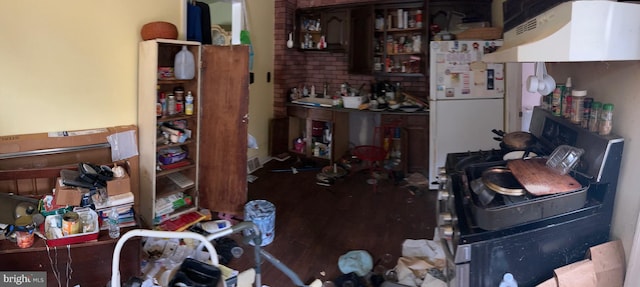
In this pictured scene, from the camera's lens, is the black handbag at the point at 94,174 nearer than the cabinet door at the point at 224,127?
Yes

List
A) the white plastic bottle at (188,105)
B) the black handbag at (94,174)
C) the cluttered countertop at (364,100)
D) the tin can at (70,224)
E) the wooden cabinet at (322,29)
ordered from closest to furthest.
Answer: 1. the tin can at (70,224)
2. the black handbag at (94,174)
3. the white plastic bottle at (188,105)
4. the cluttered countertop at (364,100)
5. the wooden cabinet at (322,29)

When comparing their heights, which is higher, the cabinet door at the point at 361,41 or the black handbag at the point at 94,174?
the cabinet door at the point at 361,41

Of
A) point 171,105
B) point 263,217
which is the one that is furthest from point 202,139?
point 263,217

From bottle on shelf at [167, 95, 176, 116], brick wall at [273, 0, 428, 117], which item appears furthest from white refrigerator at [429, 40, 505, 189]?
bottle on shelf at [167, 95, 176, 116]

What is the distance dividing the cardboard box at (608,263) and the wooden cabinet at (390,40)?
11.2ft

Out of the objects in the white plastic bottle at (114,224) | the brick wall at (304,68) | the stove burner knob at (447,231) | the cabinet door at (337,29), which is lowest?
the white plastic bottle at (114,224)

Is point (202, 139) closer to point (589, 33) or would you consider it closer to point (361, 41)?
point (361, 41)

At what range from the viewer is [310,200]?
12.8 ft

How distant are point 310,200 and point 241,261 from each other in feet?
4.20

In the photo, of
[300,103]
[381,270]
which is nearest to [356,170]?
[300,103]

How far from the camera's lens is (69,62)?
8.42 feet

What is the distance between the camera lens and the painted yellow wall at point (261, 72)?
475 cm

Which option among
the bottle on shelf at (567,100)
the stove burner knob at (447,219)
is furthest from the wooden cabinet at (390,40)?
the stove burner knob at (447,219)

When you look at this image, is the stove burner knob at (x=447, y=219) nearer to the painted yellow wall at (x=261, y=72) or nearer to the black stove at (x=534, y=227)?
the black stove at (x=534, y=227)
